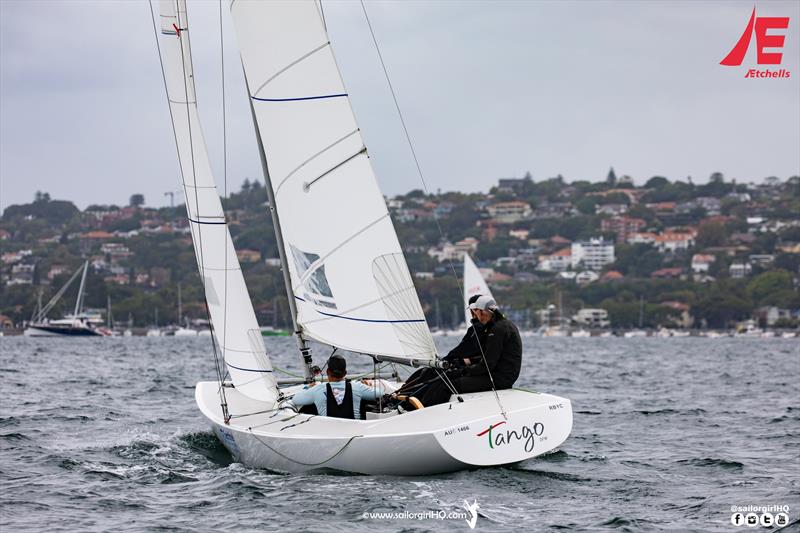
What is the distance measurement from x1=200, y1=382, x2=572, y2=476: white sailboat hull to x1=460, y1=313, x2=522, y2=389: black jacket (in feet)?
0.46

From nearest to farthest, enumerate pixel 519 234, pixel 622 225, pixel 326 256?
pixel 326 256
pixel 622 225
pixel 519 234

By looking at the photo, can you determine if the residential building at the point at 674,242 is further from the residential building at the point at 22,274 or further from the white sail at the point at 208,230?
the white sail at the point at 208,230

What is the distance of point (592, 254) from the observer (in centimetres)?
14738

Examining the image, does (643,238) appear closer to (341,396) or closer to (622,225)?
(622,225)

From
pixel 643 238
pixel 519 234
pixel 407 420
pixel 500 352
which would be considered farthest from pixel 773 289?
pixel 407 420

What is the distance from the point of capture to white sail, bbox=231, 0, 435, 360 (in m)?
10.7

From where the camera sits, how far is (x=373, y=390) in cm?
1042

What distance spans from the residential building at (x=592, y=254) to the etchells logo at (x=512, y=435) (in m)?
135

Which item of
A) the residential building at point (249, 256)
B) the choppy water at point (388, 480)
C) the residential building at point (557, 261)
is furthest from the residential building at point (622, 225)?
the choppy water at point (388, 480)

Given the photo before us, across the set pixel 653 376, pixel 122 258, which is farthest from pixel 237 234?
pixel 653 376

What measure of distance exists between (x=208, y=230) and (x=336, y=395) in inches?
146

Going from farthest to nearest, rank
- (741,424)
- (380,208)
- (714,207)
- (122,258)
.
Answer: (714,207), (122,258), (741,424), (380,208)

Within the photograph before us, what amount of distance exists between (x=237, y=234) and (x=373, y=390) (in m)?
138

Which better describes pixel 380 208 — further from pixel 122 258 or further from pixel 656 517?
pixel 122 258
